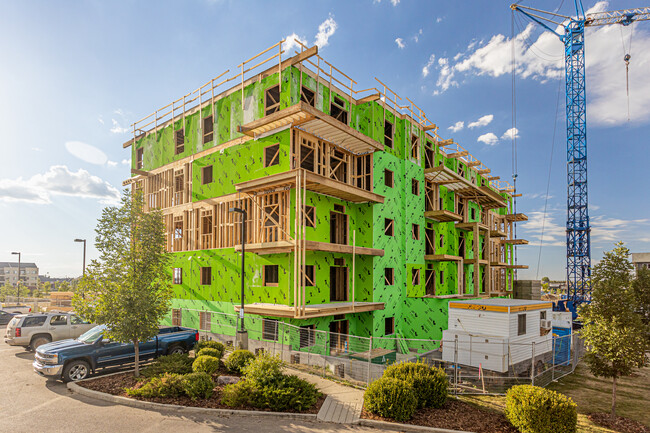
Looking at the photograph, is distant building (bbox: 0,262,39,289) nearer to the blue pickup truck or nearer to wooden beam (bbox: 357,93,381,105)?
the blue pickup truck

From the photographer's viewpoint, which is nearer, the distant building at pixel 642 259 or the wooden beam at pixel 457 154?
the wooden beam at pixel 457 154

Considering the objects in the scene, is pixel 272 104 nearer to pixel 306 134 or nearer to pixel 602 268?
pixel 306 134

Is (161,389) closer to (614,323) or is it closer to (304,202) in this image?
(304,202)

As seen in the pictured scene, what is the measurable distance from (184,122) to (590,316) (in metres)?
28.4

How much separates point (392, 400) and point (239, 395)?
4850 mm

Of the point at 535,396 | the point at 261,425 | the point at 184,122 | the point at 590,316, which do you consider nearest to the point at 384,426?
the point at 261,425

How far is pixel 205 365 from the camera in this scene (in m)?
14.9

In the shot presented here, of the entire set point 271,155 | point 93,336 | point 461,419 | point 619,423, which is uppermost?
point 271,155

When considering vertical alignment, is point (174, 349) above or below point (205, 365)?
below

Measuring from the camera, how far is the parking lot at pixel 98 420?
10.9 meters

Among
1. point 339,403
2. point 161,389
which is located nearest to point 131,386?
point 161,389

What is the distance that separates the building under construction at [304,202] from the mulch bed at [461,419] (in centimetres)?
839

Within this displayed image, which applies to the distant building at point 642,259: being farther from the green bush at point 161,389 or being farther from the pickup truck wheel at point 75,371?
the pickup truck wheel at point 75,371

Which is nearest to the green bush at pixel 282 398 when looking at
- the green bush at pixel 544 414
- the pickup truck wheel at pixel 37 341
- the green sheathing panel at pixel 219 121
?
the green bush at pixel 544 414
